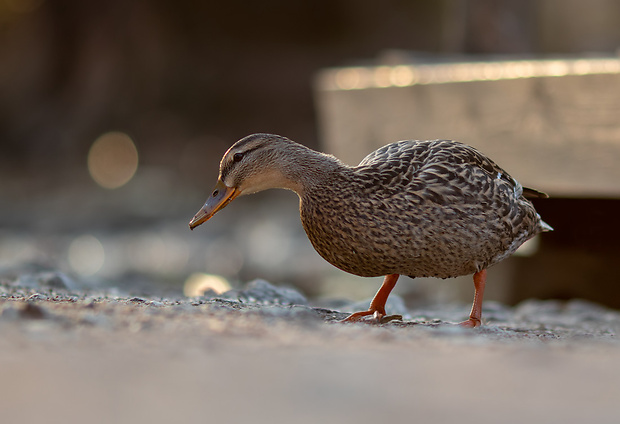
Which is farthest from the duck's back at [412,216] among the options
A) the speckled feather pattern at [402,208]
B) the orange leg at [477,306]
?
the orange leg at [477,306]

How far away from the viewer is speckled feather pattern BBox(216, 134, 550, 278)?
390cm

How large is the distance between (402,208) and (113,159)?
50.0ft

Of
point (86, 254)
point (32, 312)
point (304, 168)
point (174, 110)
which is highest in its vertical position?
point (304, 168)

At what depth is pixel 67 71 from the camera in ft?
65.6

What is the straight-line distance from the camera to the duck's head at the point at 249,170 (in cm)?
417

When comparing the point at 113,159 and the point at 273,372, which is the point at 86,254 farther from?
the point at 273,372

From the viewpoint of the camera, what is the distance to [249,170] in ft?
13.7

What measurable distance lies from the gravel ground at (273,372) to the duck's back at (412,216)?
2.01 ft

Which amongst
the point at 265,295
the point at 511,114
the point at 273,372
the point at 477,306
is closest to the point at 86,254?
the point at 511,114

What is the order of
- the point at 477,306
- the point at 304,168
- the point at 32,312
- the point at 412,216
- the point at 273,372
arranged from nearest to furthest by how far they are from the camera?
the point at 273,372
the point at 32,312
the point at 412,216
the point at 304,168
the point at 477,306

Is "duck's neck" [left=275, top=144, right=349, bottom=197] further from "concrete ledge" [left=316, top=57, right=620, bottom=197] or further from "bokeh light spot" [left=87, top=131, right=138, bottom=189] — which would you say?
"bokeh light spot" [left=87, top=131, right=138, bottom=189]

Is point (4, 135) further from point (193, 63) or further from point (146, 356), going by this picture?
point (146, 356)

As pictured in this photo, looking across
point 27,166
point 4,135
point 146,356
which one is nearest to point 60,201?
point 27,166

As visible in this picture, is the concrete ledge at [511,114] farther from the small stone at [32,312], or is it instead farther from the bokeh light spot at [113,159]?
the bokeh light spot at [113,159]
